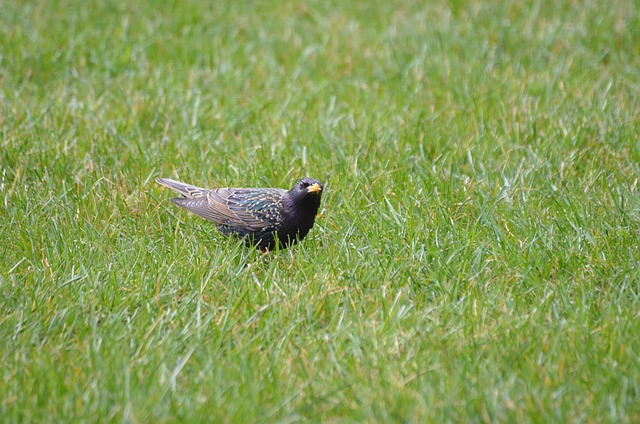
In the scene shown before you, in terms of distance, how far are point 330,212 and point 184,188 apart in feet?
3.05

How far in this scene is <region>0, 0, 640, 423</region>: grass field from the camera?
3451 millimetres

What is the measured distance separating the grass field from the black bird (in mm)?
119

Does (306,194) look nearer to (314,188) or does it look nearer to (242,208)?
(314,188)

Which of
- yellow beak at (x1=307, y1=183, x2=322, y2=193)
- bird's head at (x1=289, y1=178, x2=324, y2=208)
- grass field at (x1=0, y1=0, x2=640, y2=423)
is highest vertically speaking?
yellow beak at (x1=307, y1=183, x2=322, y2=193)

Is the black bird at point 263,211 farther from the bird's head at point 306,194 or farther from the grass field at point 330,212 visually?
the grass field at point 330,212

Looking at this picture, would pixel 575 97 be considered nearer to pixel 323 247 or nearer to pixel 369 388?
pixel 323 247

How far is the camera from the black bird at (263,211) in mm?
4723

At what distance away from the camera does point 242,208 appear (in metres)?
4.87


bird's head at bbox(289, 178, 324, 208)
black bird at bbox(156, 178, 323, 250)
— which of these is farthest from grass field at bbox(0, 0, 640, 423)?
bird's head at bbox(289, 178, 324, 208)

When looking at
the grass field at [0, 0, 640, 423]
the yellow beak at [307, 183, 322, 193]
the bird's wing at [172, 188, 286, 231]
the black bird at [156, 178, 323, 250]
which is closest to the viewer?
the grass field at [0, 0, 640, 423]

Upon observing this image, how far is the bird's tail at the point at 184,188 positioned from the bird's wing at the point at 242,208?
3.6 inches

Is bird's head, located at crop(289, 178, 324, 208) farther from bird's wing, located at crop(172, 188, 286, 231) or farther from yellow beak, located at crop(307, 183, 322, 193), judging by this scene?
bird's wing, located at crop(172, 188, 286, 231)

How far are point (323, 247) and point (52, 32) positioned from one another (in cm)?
429

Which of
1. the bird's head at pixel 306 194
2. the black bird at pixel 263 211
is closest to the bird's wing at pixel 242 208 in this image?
the black bird at pixel 263 211
